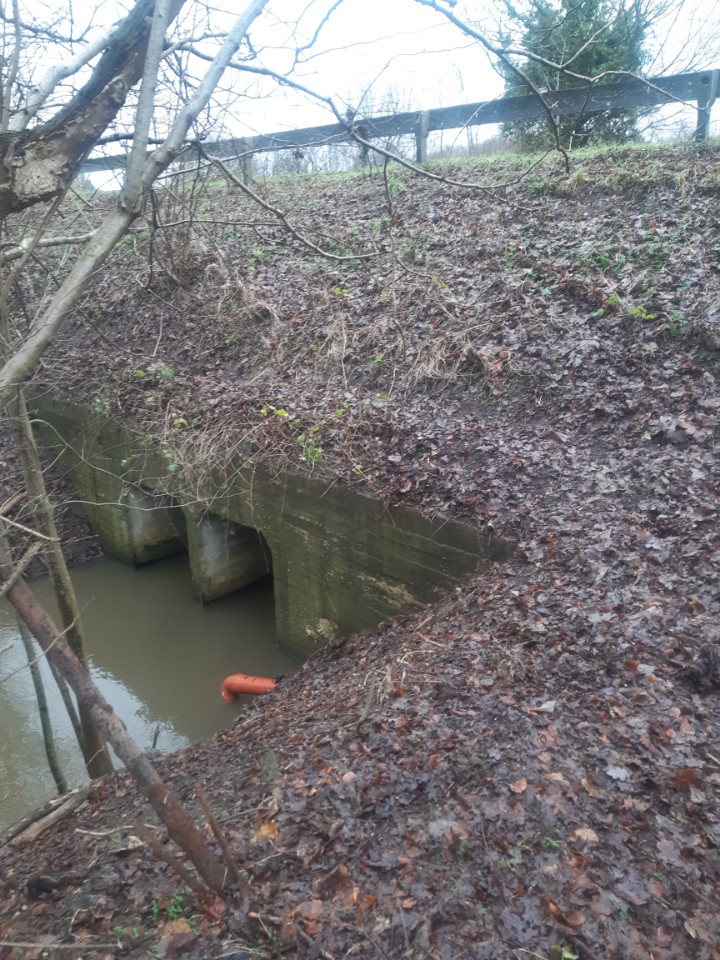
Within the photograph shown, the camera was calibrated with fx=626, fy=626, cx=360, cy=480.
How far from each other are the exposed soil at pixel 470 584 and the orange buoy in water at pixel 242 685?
71 cm

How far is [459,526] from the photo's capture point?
6.14 meters

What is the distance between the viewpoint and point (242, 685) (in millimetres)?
7312

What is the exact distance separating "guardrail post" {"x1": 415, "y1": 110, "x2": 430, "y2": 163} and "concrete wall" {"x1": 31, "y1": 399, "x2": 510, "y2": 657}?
769 centimetres

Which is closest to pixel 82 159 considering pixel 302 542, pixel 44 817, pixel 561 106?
pixel 44 817

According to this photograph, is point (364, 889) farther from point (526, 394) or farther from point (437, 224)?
point (437, 224)

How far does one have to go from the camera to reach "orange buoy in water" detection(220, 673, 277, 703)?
7.16 meters

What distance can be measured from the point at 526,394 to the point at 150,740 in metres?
5.88

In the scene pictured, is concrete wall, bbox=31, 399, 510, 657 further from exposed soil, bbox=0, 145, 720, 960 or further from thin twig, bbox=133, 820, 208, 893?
thin twig, bbox=133, 820, 208, 893

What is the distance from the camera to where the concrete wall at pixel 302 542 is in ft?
20.9

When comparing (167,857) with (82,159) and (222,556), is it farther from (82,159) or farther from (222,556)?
(222,556)

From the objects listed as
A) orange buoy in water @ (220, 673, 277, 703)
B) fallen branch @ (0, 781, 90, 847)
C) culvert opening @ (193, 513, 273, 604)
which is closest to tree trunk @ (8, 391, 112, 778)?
fallen branch @ (0, 781, 90, 847)

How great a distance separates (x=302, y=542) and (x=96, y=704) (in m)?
4.93

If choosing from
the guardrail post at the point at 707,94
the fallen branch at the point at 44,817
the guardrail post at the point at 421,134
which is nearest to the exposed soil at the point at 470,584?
the fallen branch at the point at 44,817

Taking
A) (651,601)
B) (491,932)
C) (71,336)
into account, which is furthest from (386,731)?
(71,336)
